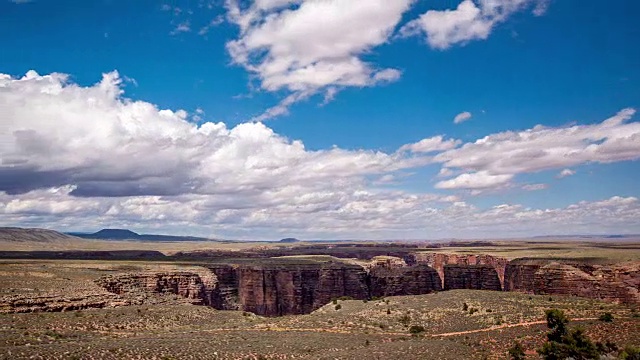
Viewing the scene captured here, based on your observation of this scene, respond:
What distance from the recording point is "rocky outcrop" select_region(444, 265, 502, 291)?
331ft

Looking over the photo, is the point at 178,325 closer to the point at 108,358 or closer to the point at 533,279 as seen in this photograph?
the point at 108,358

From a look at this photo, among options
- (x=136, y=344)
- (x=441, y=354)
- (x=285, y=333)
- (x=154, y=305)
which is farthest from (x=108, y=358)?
(x=154, y=305)

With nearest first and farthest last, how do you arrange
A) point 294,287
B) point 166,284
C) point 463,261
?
point 166,284 < point 294,287 < point 463,261

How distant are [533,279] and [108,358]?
7197 centimetres

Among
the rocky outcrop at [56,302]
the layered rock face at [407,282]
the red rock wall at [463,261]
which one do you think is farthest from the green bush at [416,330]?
the red rock wall at [463,261]

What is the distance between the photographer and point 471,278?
102m

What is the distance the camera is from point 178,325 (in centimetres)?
5706

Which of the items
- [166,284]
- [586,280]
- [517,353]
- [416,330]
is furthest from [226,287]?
[517,353]

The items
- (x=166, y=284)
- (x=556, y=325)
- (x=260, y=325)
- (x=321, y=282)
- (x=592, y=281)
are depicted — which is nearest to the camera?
(x=556, y=325)

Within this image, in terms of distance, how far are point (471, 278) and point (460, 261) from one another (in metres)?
28.8

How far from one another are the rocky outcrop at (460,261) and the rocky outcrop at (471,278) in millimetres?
2124

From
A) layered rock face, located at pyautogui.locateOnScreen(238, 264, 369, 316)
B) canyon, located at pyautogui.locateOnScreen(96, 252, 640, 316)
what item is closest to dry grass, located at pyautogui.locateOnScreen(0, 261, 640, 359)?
canyon, located at pyautogui.locateOnScreen(96, 252, 640, 316)

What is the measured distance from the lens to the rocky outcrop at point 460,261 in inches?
4515

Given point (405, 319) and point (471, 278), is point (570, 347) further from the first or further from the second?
point (471, 278)
